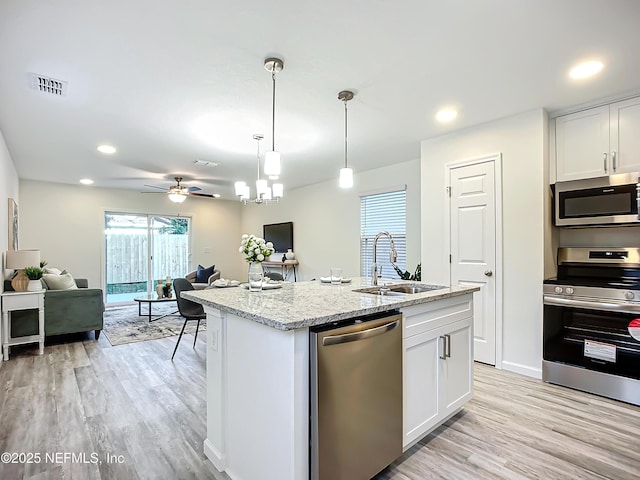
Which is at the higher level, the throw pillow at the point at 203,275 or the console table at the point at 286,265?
the console table at the point at 286,265

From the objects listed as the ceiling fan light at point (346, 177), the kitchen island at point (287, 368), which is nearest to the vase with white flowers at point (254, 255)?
the kitchen island at point (287, 368)

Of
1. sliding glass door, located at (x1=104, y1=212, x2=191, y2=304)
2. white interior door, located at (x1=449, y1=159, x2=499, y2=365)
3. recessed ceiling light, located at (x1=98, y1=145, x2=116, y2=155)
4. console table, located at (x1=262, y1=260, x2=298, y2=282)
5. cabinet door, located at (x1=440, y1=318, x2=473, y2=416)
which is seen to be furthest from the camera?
sliding glass door, located at (x1=104, y1=212, x2=191, y2=304)

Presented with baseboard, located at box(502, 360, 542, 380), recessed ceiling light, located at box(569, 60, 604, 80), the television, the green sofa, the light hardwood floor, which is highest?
recessed ceiling light, located at box(569, 60, 604, 80)

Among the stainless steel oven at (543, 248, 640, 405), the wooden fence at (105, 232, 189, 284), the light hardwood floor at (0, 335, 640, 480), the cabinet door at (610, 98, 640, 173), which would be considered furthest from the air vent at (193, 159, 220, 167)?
the cabinet door at (610, 98, 640, 173)

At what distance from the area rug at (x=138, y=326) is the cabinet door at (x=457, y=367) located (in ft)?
11.9

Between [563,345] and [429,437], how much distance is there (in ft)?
5.52

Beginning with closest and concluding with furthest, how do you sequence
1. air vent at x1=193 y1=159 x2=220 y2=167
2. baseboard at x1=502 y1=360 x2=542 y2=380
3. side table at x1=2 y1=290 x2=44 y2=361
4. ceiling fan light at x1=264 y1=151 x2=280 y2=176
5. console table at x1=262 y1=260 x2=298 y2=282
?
ceiling fan light at x1=264 y1=151 x2=280 y2=176 < baseboard at x1=502 y1=360 x2=542 y2=380 < side table at x1=2 y1=290 x2=44 y2=361 < air vent at x1=193 y1=159 x2=220 y2=167 < console table at x1=262 y1=260 x2=298 y2=282

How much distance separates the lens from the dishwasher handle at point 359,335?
1.44 metres

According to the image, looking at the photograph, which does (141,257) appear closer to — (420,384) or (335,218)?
(335,218)

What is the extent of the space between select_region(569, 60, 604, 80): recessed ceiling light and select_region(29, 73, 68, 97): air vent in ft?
12.4

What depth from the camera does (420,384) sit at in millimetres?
1984

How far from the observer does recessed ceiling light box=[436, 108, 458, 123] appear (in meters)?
3.10

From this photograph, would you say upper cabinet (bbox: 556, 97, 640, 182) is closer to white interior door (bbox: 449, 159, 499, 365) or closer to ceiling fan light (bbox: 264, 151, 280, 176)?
white interior door (bbox: 449, 159, 499, 365)

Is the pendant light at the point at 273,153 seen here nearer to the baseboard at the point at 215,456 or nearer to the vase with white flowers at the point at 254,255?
the vase with white flowers at the point at 254,255
